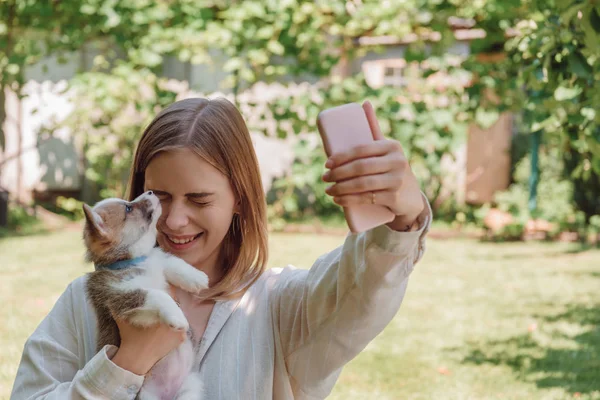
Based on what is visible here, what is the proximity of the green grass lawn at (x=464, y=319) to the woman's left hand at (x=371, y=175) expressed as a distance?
11.4 feet

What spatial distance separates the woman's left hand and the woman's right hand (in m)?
0.71

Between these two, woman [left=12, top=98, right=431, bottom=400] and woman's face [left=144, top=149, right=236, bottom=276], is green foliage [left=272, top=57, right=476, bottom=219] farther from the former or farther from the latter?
woman's face [left=144, top=149, right=236, bottom=276]

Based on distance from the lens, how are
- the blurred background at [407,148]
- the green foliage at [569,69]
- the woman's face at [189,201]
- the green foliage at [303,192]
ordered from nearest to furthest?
1. the woman's face at [189,201]
2. the green foliage at [569,69]
3. the blurred background at [407,148]
4. the green foliage at [303,192]

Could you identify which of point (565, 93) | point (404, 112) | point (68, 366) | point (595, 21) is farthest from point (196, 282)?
point (404, 112)

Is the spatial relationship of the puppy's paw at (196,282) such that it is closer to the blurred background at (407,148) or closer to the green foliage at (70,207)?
the blurred background at (407,148)

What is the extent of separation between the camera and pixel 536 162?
11.4 m

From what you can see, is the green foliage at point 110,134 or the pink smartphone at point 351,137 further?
the green foliage at point 110,134

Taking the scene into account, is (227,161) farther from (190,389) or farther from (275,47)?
(275,47)

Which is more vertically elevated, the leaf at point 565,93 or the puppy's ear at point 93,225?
the leaf at point 565,93

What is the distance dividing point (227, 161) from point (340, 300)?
0.63m

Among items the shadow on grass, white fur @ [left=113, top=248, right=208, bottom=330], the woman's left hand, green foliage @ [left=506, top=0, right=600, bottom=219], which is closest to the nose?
white fur @ [left=113, top=248, right=208, bottom=330]

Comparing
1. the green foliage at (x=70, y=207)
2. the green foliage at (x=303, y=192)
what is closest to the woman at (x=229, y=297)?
the green foliage at (x=303, y=192)

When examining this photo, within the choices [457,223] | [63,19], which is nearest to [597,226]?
[457,223]

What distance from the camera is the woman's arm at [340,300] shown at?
1736 millimetres
